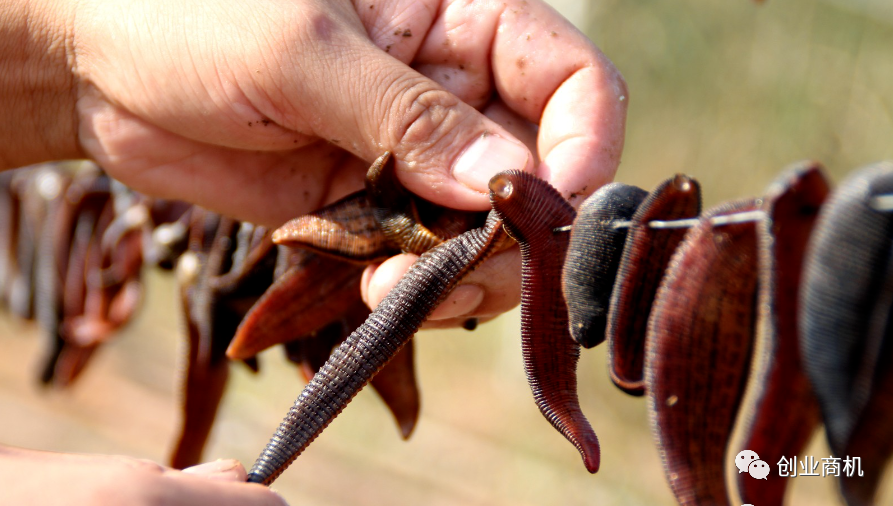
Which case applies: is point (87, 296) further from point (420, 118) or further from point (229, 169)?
point (420, 118)

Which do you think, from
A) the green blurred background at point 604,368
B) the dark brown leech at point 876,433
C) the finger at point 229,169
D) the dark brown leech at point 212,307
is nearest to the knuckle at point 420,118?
the finger at point 229,169

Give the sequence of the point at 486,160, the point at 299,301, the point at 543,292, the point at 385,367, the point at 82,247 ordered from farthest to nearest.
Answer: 1. the point at 82,247
2. the point at 385,367
3. the point at 299,301
4. the point at 486,160
5. the point at 543,292

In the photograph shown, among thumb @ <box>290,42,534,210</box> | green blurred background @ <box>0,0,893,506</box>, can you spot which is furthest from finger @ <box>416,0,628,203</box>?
green blurred background @ <box>0,0,893,506</box>

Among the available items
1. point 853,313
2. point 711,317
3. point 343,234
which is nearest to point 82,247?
point 343,234

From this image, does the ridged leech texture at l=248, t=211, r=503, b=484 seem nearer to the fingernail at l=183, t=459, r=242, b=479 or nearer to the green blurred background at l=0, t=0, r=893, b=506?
the fingernail at l=183, t=459, r=242, b=479

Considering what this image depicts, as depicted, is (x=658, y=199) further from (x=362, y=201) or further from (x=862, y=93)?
(x=862, y=93)

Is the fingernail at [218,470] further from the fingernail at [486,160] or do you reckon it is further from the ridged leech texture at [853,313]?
the ridged leech texture at [853,313]

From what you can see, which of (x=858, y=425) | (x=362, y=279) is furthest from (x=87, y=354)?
(x=858, y=425)
